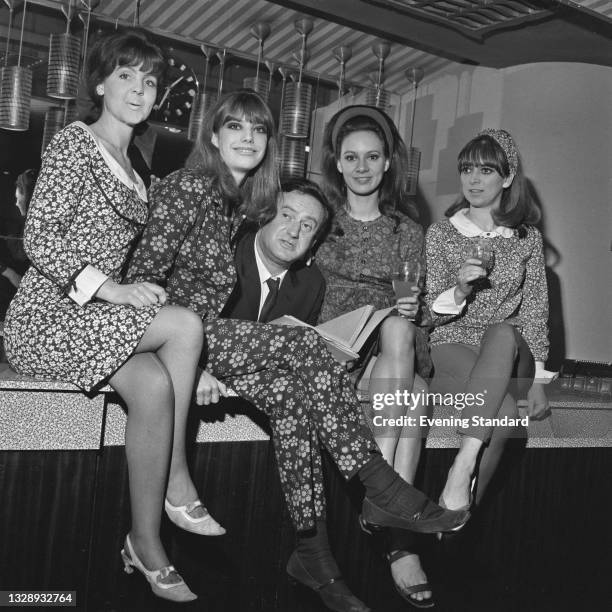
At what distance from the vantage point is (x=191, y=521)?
1.95m

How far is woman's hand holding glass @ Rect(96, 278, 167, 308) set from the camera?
1876 millimetres

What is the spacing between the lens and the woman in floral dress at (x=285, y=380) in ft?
6.70

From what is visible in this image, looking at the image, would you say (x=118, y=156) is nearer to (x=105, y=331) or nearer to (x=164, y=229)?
(x=164, y=229)

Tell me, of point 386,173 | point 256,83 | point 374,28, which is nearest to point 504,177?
point 386,173

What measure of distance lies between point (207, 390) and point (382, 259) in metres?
0.96

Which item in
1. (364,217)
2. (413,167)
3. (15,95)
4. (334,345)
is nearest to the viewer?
(334,345)

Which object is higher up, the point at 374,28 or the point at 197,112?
the point at 374,28

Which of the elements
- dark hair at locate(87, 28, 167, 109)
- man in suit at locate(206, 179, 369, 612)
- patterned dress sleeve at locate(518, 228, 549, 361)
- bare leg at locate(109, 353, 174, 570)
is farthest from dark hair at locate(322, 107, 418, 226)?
bare leg at locate(109, 353, 174, 570)

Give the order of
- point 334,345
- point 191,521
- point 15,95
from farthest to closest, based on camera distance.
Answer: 1. point 15,95
2. point 334,345
3. point 191,521

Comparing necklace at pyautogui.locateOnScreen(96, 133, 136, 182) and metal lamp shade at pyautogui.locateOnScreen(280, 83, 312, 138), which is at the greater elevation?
metal lamp shade at pyautogui.locateOnScreen(280, 83, 312, 138)

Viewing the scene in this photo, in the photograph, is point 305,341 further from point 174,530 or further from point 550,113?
point 550,113

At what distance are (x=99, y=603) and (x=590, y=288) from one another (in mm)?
3842

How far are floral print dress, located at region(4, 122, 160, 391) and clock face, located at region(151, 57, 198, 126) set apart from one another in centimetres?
314

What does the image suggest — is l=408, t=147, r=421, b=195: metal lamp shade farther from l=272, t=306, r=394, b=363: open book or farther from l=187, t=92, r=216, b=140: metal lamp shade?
l=272, t=306, r=394, b=363: open book
